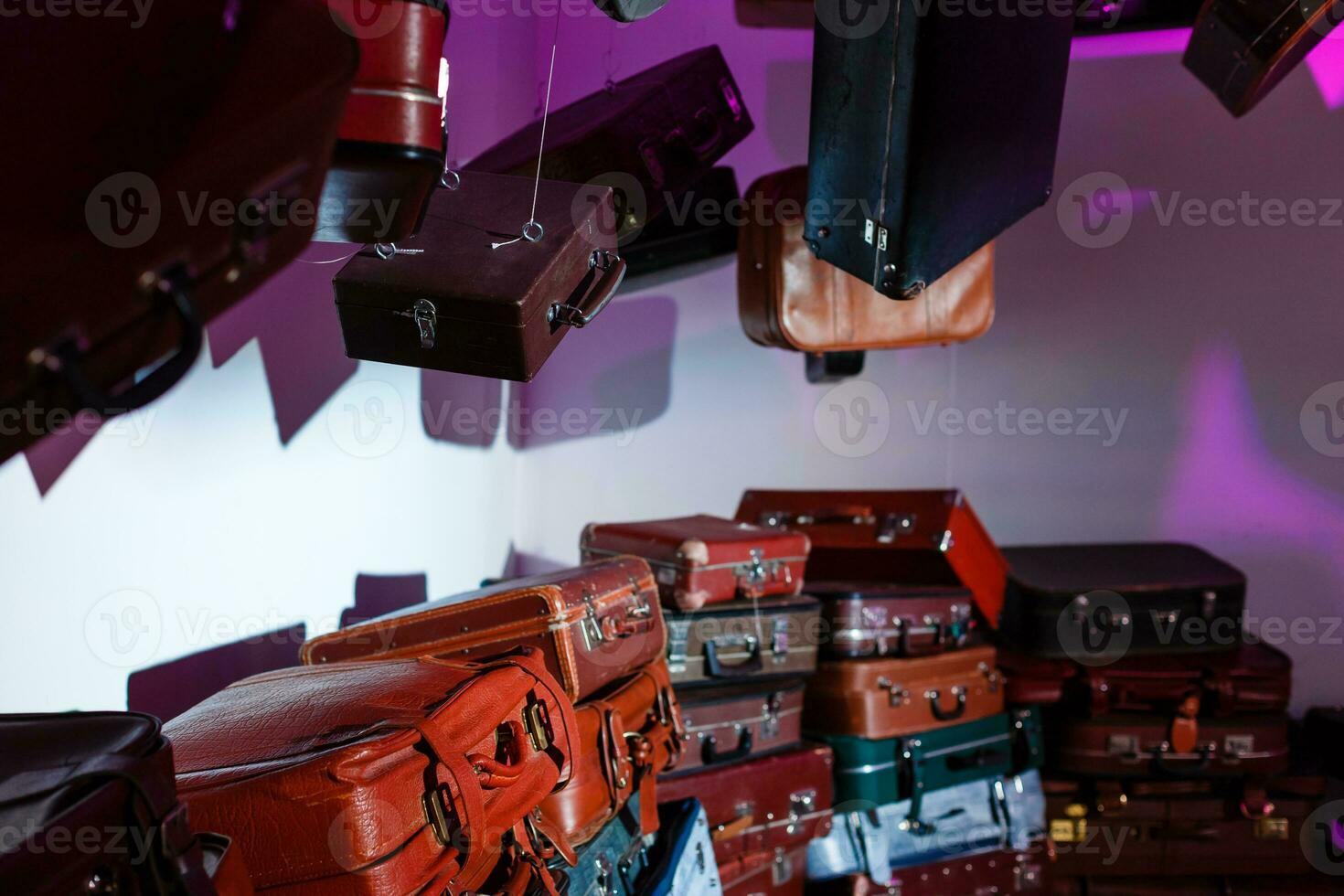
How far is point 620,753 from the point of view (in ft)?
6.97

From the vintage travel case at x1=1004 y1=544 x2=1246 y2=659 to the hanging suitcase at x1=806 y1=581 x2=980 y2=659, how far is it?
0.26m

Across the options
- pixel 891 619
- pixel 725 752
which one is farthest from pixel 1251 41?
pixel 725 752

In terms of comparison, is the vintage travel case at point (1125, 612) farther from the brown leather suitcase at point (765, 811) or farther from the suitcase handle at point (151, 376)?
the suitcase handle at point (151, 376)

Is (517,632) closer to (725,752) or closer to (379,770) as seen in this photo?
(379,770)

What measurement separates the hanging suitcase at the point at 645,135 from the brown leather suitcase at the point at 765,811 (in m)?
1.35

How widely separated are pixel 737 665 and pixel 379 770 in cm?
163

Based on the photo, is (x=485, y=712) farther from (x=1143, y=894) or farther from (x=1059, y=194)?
(x=1059, y=194)

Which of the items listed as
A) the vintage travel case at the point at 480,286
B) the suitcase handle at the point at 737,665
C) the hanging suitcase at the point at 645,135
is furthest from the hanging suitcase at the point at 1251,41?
the suitcase handle at the point at 737,665

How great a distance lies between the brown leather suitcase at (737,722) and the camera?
273cm

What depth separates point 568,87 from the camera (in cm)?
404

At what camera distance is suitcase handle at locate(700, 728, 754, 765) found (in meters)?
Result: 2.74

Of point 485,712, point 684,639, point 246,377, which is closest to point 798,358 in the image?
point 684,639

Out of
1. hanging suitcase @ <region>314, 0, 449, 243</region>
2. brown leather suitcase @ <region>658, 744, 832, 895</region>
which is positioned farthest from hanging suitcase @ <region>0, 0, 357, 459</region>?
brown leather suitcase @ <region>658, 744, 832, 895</region>

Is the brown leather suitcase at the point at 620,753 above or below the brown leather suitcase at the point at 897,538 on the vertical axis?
below
